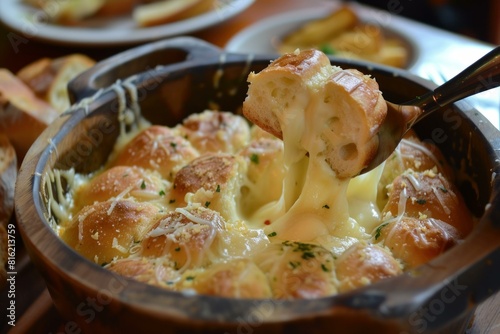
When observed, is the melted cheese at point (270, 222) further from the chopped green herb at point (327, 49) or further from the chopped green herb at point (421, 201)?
the chopped green herb at point (327, 49)

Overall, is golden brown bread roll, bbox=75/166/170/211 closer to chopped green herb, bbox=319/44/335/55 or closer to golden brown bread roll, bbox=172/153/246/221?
golden brown bread roll, bbox=172/153/246/221

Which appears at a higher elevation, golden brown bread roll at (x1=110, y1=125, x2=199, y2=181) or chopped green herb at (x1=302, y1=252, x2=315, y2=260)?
chopped green herb at (x1=302, y1=252, x2=315, y2=260)

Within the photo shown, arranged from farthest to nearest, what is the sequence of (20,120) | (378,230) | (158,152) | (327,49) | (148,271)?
(327,49) → (20,120) → (158,152) → (378,230) → (148,271)

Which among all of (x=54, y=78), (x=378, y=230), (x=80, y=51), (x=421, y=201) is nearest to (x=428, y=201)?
(x=421, y=201)

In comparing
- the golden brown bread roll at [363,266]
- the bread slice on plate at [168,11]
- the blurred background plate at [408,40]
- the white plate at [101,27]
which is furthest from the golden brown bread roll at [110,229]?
Result: the bread slice on plate at [168,11]

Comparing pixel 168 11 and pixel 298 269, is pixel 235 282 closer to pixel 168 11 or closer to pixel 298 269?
pixel 298 269

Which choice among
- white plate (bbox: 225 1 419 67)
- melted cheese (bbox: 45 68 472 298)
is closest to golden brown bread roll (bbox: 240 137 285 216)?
melted cheese (bbox: 45 68 472 298)
